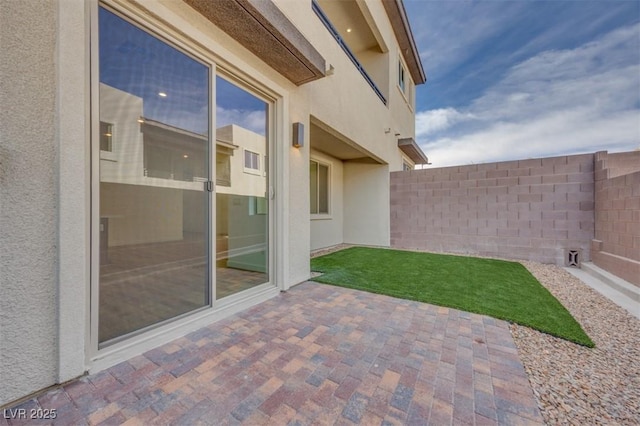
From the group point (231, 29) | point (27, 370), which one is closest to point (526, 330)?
point (27, 370)

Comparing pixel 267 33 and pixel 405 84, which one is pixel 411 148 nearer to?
pixel 405 84

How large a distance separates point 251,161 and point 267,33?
5.07 ft

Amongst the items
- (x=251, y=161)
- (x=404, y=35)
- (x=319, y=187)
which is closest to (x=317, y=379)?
(x=251, y=161)

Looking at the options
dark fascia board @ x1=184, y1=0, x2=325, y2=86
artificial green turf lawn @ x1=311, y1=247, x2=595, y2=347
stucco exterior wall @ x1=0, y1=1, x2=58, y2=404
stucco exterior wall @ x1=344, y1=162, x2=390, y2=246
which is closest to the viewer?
stucco exterior wall @ x1=0, y1=1, x2=58, y2=404

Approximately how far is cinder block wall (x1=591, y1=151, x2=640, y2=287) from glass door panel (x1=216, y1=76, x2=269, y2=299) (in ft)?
19.4

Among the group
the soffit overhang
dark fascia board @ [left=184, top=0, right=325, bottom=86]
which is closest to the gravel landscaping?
dark fascia board @ [left=184, top=0, right=325, bottom=86]

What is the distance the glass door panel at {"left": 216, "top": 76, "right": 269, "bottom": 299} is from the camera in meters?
3.07

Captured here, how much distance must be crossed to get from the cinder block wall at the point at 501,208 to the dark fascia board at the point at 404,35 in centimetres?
555

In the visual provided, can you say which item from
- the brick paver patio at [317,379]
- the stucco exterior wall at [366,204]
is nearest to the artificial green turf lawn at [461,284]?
the brick paver patio at [317,379]

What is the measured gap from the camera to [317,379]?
6.23 feet

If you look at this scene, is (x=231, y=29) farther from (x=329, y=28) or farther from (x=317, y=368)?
(x=317, y=368)

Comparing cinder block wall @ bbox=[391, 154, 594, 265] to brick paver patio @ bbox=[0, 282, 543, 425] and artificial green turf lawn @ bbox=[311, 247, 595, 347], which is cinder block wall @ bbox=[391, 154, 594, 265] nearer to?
artificial green turf lawn @ bbox=[311, 247, 595, 347]

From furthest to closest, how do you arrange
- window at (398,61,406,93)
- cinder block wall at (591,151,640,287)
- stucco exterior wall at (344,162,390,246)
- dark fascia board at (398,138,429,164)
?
window at (398,61,406,93) < dark fascia board at (398,138,429,164) < stucco exterior wall at (344,162,390,246) < cinder block wall at (591,151,640,287)

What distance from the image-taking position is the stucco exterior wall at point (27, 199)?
154 centimetres
